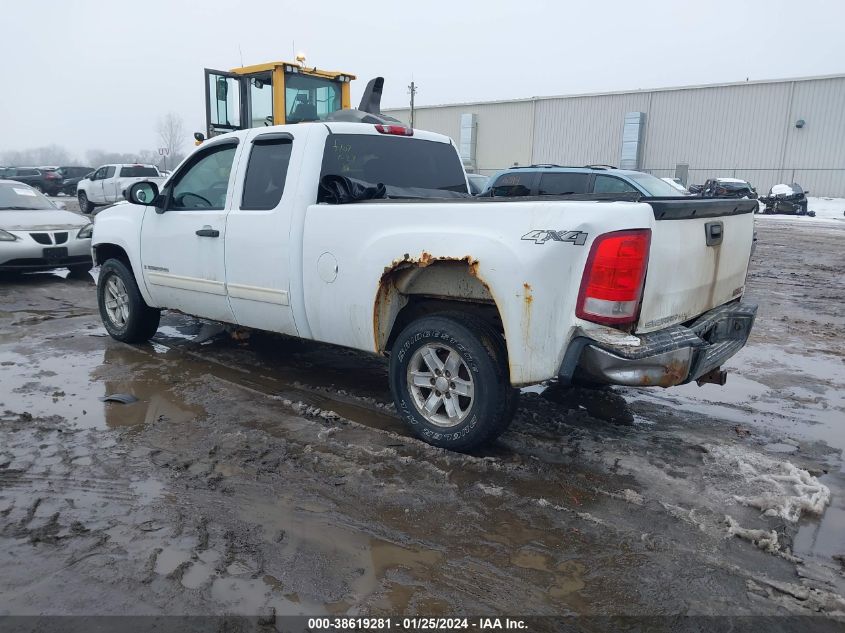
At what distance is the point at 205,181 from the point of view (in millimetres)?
5523

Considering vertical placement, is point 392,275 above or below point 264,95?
below

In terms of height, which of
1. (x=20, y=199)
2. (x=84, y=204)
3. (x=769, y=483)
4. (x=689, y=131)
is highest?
(x=689, y=131)

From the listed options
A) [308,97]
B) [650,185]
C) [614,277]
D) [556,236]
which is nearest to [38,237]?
[308,97]

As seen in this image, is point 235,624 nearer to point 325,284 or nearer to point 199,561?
point 199,561

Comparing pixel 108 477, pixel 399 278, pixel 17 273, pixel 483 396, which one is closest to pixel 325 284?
pixel 399 278

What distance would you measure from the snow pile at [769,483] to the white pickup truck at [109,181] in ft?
75.0

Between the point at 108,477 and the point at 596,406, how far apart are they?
329 cm

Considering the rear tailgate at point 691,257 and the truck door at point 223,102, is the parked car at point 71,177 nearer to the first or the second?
the truck door at point 223,102

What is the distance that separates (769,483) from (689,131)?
4220cm

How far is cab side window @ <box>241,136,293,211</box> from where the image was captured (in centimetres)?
482

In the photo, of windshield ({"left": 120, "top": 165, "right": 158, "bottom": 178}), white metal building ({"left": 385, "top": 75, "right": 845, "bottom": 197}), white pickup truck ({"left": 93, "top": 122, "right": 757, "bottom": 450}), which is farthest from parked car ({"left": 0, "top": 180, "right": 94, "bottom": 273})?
white metal building ({"left": 385, "top": 75, "right": 845, "bottom": 197})

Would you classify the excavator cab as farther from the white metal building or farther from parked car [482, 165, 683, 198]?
the white metal building

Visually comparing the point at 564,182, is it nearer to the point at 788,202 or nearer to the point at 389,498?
the point at 389,498

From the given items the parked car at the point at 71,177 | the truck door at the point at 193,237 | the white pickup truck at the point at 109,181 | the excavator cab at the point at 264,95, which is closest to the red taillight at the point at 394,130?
the truck door at the point at 193,237
